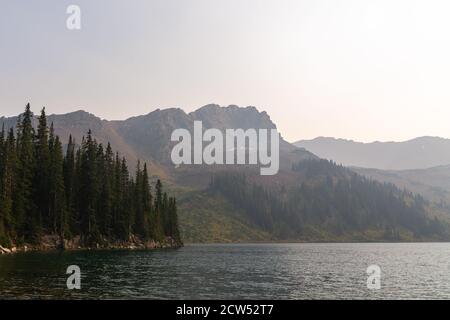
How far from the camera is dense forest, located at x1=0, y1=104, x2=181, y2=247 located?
108 metres

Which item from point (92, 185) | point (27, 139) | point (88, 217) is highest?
point (27, 139)

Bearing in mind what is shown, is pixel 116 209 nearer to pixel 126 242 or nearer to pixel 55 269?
pixel 126 242

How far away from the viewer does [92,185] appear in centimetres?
13362

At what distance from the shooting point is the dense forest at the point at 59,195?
108 m

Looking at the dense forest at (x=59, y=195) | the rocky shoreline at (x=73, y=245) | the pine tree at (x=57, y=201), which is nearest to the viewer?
the rocky shoreline at (x=73, y=245)

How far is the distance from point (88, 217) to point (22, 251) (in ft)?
95.4

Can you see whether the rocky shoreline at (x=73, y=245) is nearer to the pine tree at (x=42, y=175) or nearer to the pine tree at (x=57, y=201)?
the pine tree at (x=57, y=201)

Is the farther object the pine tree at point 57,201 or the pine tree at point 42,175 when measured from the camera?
the pine tree at point 42,175

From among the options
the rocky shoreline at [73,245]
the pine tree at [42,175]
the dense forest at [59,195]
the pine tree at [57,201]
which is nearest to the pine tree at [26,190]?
the dense forest at [59,195]

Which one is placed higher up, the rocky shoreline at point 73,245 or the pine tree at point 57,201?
the pine tree at point 57,201

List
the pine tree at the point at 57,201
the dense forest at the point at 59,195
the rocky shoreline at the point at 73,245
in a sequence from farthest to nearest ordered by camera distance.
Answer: the pine tree at the point at 57,201 < the dense forest at the point at 59,195 < the rocky shoreline at the point at 73,245

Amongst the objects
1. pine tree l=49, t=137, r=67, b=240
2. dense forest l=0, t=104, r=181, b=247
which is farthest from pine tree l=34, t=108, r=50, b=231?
pine tree l=49, t=137, r=67, b=240

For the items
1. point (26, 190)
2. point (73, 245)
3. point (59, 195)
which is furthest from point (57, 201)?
point (73, 245)
